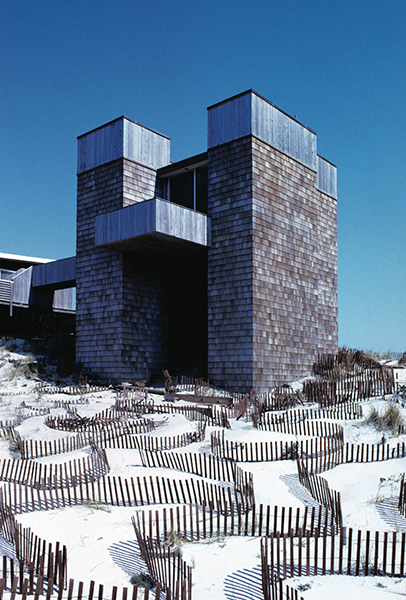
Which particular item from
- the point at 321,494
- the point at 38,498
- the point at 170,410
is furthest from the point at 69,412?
the point at 321,494

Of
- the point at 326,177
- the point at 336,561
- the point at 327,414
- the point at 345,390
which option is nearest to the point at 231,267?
the point at 345,390

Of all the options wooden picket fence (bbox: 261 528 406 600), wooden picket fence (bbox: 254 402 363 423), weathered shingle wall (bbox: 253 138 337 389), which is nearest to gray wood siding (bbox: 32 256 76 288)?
weathered shingle wall (bbox: 253 138 337 389)

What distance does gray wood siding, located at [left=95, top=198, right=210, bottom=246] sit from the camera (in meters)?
18.1

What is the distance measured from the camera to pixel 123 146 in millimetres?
21281

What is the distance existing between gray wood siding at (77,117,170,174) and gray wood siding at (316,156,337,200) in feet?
20.4

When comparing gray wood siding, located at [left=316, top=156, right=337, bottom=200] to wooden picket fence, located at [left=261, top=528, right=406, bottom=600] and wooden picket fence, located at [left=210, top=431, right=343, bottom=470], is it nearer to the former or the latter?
wooden picket fence, located at [left=210, top=431, right=343, bottom=470]

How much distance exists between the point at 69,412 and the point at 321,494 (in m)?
8.12

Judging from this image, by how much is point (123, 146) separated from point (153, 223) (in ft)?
16.2

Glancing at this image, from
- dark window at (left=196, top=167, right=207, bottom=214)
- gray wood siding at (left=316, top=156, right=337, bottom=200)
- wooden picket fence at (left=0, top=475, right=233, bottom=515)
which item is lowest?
wooden picket fence at (left=0, top=475, right=233, bottom=515)

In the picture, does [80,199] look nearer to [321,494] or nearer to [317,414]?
[317,414]

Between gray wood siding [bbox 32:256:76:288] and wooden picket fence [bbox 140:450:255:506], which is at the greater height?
gray wood siding [bbox 32:256:76:288]

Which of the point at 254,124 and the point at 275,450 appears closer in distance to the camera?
the point at 275,450

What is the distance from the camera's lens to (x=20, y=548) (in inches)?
191

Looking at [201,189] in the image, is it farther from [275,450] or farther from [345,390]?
[275,450]
